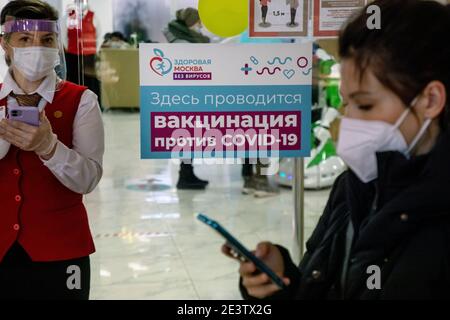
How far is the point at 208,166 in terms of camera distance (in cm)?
212

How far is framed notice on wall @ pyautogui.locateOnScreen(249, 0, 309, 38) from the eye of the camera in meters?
2.00

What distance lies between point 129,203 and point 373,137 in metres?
2.53

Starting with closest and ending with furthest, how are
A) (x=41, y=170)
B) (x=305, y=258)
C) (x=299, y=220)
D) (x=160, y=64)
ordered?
(x=305, y=258) < (x=41, y=170) < (x=160, y=64) < (x=299, y=220)

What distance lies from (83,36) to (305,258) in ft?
3.78

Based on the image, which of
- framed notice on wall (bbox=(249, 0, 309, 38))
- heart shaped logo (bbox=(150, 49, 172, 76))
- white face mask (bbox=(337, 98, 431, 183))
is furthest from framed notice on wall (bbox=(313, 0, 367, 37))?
white face mask (bbox=(337, 98, 431, 183))

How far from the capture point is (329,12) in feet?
6.72

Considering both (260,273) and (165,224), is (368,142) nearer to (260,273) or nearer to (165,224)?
(260,273)

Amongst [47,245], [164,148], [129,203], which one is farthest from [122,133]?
[129,203]

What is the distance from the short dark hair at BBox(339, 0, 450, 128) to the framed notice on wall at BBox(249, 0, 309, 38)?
3.12 ft

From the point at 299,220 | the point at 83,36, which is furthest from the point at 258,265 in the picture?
the point at 299,220

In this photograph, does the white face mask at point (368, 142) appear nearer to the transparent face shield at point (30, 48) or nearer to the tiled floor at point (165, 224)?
the transparent face shield at point (30, 48)

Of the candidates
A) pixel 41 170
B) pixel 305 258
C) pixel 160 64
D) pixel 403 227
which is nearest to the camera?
pixel 403 227

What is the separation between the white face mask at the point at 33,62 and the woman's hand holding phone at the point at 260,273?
2.65 feet

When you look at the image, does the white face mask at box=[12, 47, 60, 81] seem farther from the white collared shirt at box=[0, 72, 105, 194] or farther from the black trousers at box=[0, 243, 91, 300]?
the black trousers at box=[0, 243, 91, 300]
